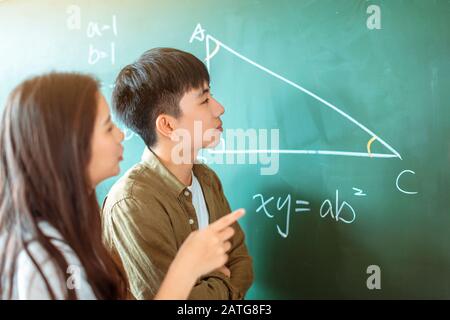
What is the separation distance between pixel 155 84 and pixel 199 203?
321 millimetres

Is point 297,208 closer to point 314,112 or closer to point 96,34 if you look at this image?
point 314,112

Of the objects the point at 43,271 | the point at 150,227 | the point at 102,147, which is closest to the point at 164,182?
the point at 150,227

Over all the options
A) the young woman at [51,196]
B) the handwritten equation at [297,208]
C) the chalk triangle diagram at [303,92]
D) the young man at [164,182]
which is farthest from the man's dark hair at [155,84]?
the handwritten equation at [297,208]

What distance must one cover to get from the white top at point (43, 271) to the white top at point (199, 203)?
0.39m

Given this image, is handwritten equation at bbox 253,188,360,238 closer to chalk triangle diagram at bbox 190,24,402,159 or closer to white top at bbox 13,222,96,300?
chalk triangle diagram at bbox 190,24,402,159

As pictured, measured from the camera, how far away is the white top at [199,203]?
42.6 inches

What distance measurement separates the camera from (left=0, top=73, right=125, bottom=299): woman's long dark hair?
2.42 feet

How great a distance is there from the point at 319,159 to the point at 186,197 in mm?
372

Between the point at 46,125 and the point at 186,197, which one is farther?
the point at 186,197

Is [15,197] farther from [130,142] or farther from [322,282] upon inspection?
[322,282]

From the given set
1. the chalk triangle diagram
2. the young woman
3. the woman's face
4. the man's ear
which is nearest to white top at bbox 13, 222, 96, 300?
the young woman

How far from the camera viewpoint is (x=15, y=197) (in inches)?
29.5

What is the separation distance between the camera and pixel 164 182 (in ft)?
3.34

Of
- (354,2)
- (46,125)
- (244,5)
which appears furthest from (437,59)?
(46,125)
